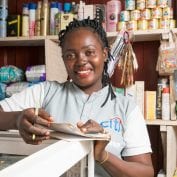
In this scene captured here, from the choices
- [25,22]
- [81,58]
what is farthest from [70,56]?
[25,22]

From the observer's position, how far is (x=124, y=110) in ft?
3.11

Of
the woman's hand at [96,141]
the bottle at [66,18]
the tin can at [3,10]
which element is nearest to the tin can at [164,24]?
the bottle at [66,18]

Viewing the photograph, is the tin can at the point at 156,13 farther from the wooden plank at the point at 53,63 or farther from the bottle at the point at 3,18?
A: the bottle at the point at 3,18

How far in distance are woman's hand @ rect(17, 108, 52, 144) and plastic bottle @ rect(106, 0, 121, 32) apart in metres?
1.18

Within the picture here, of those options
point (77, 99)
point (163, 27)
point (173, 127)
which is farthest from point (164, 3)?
Result: point (77, 99)

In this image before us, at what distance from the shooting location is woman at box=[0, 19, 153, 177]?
915 mm

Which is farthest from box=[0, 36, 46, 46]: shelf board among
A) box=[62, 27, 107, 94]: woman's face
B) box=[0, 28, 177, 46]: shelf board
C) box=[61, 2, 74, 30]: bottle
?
box=[62, 27, 107, 94]: woman's face

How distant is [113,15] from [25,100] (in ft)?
3.04

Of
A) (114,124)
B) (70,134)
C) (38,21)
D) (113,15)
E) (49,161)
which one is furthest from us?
(38,21)

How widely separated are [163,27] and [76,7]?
1.67 ft

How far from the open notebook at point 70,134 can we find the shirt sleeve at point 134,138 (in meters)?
0.36

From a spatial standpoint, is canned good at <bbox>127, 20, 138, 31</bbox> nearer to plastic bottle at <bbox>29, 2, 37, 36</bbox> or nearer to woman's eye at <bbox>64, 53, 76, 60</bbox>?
plastic bottle at <bbox>29, 2, 37, 36</bbox>

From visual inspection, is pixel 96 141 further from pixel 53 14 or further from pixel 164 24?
pixel 53 14

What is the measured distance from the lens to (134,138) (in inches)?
36.3
